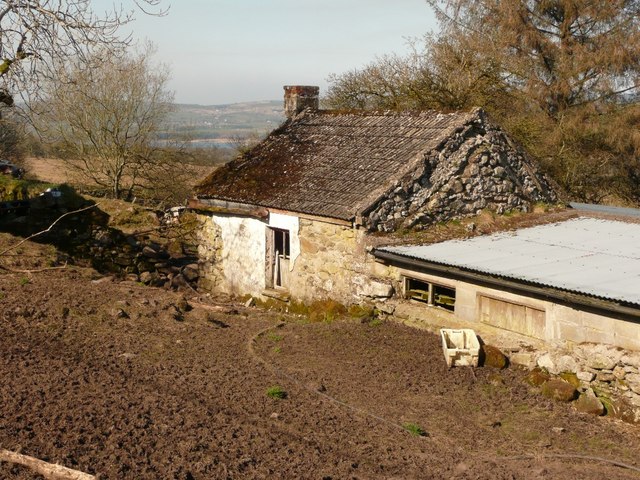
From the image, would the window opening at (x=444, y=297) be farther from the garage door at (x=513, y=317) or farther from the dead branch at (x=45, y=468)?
the dead branch at (x=45, y=468)

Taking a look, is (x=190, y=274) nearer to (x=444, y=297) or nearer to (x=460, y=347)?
(x=444, y=297)

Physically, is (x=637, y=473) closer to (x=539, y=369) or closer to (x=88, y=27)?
(x=539, y=369)

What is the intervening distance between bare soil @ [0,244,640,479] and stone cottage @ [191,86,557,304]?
5.80 ft

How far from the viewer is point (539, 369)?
34.6 feet

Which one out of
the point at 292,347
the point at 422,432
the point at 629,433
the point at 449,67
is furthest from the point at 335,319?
the point at 449,67

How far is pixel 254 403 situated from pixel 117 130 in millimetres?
20201

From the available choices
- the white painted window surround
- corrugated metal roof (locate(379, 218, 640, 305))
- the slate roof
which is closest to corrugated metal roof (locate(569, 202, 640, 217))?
corrugated metal roof (locate(379, 218, 640, 305))

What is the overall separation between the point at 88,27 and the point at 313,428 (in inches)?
329

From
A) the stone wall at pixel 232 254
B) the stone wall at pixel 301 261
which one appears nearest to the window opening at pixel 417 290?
the stone wall at pixel 301 261

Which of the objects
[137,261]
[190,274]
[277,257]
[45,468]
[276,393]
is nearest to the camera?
[45,468]

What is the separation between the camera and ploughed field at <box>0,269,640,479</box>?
7.15m

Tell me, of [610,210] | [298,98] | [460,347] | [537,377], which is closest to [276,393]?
[460,347]

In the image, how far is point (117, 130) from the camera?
26734 mm

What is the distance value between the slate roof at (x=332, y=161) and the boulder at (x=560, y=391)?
15.7ft
